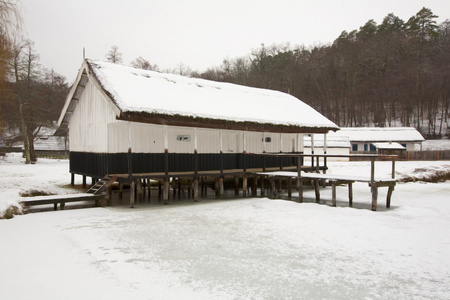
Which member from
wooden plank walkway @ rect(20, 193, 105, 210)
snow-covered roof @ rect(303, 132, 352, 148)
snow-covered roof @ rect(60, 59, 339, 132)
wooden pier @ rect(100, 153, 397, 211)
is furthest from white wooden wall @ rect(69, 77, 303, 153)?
snow-covered roof @ rect(303, 132, 352, 148)

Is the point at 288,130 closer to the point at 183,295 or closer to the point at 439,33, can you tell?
the point at 183,295

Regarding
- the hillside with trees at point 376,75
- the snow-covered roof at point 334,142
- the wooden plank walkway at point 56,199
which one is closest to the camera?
the wooden plank walkway at point 56,199

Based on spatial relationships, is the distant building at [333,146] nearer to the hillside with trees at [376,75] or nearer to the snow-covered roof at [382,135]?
the snow-covered roof at [382,135]

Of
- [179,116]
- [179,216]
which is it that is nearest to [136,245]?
[179,216]

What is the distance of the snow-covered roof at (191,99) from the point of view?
14.0 metres

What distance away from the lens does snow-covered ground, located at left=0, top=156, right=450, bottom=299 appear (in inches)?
215

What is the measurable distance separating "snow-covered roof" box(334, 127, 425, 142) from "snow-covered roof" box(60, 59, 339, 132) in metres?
23.2

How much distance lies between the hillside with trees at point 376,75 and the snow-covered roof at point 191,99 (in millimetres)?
40479

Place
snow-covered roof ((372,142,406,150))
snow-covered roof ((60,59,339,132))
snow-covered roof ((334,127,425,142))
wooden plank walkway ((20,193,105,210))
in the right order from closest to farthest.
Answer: wooden plank walkway ((20,193,105,210)) < snow-covered roof ((60,59,339,132)) < snow-covered roof ((372,142,406,150)) < snow-covered roof ((334,127,425,142))

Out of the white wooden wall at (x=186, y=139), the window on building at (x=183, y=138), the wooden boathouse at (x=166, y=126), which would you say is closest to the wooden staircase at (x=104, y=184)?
the wooden boathouse at (x=166, y=126)

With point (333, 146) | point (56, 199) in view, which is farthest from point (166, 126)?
point (333, 146)

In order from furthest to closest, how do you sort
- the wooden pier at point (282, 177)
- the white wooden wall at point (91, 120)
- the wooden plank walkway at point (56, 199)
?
the white wooden wall at point (91, 120) → the wooden pier at point (282, 177) → the wooden plank walkway at point (56, 199)

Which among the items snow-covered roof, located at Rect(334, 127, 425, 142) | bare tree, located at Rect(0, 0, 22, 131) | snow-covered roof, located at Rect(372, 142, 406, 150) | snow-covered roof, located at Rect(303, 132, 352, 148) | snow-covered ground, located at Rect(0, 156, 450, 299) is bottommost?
snow-covered ground, located at Rect(0, 156, 450, 299)

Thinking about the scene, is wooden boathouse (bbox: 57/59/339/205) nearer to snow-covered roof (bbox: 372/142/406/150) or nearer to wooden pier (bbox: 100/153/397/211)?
wooden pier (bbox: 100/153/397/211)
